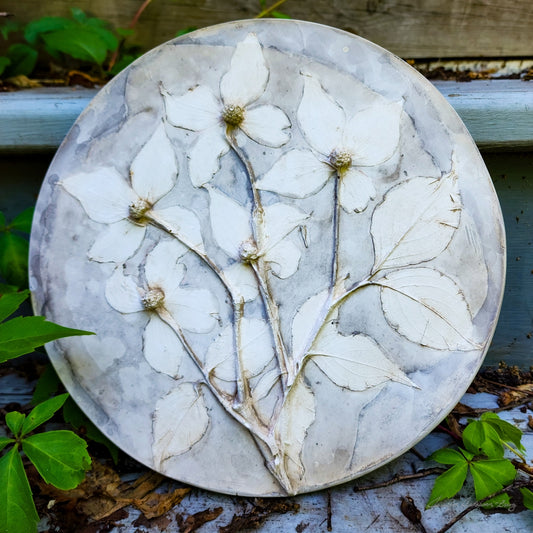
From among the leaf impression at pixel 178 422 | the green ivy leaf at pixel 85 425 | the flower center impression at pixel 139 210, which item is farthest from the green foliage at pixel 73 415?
the flower center impression at pixel 139 210

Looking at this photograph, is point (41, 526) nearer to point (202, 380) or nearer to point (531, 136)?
point (202, 380)

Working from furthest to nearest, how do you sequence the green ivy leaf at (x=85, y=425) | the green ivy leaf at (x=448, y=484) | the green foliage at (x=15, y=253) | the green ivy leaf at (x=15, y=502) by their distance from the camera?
1. the green foliage at (x=15, y=253)
2. the green ivy leaf at (x=85, y=425)
3. the green ivy leaf at (x=448, y=484)
4. the green ivy leaf at (x=15, y=502)

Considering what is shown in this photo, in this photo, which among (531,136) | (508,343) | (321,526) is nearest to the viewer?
(321,526)

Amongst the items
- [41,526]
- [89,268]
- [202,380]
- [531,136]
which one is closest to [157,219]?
[89,268]

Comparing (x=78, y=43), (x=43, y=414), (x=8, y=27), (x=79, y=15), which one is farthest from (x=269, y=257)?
(x=8, y=27)

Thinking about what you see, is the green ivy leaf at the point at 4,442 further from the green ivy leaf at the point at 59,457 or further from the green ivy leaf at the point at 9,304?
the green ivy leaf at the point at 9,304

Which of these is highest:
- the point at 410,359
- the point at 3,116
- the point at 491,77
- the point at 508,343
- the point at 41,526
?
the point at 491,77

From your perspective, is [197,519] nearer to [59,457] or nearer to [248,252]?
[59,457]
